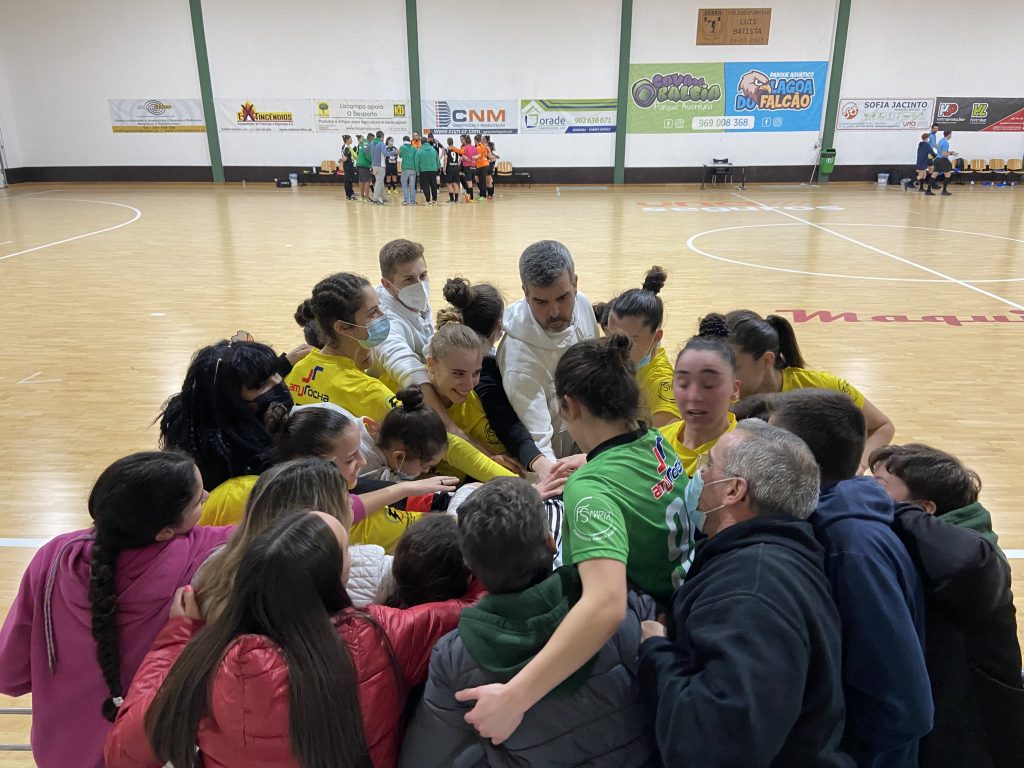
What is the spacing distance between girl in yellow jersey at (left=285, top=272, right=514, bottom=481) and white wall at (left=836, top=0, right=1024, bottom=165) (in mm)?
21731

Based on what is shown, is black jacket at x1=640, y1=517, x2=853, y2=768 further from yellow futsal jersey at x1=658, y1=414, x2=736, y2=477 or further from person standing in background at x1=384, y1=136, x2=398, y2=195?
person standing in background at x1=384, y1=136, x2=398, y2=195

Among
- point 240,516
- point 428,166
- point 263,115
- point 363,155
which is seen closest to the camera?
point 240,516

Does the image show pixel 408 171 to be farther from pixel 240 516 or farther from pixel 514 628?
pixel 514 628

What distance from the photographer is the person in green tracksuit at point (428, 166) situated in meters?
17.4

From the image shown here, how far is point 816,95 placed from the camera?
20.3m

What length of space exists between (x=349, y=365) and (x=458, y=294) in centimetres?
66

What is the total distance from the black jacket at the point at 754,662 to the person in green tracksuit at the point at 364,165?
17982 mm

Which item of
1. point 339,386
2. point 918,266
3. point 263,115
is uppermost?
point 263,115

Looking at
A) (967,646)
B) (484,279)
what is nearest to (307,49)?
(484,279)

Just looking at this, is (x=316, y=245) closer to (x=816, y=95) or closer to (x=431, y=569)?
(x=431, y=569)

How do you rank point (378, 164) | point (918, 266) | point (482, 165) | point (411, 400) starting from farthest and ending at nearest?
point (482, 165) → point (378, 164) → point (918, 266) → point (411, 400)

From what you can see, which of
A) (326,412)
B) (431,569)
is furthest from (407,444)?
(431,569)

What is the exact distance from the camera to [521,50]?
66.4ft

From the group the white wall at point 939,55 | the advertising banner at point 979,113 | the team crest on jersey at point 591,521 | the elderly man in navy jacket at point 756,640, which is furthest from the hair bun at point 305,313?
the advertising banner at point 979,113
